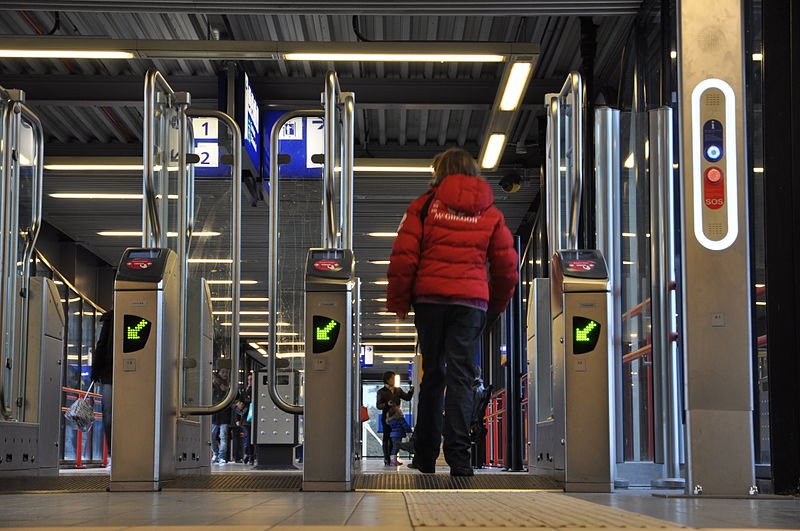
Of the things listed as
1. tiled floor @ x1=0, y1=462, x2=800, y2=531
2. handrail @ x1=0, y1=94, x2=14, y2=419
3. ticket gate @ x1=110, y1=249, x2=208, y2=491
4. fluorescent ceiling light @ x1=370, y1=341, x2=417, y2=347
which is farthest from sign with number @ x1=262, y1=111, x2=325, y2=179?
→ fluorescent ceiling light @ x1=370, y1=341, x2=417, y2=347

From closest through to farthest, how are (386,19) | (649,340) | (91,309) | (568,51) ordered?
(649,340) → (386,19) → (568,51) → (91,309)

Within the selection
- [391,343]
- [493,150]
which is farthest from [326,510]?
[391,343]

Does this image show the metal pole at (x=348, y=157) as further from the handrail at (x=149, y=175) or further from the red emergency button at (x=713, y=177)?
the red emergency button at (x=713, y=177)

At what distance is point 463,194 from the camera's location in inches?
240

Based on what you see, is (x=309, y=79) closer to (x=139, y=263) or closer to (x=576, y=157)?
(x=576, y=157)

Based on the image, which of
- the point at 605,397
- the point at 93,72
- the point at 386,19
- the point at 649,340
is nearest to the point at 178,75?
the point at 93,72

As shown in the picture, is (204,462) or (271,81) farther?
(271,81)

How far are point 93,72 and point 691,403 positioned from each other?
30.1 ft

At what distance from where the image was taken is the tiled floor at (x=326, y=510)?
3361mm

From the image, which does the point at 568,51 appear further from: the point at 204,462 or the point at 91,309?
the point at 91,309

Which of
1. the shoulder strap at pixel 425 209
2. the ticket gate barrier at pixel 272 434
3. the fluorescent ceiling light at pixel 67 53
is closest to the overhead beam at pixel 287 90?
the fluorescent ceiling light at pixel 67 53

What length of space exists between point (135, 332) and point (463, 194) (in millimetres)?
1910

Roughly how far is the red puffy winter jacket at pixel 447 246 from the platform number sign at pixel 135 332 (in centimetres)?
132

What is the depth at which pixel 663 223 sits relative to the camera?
22.2 feet
